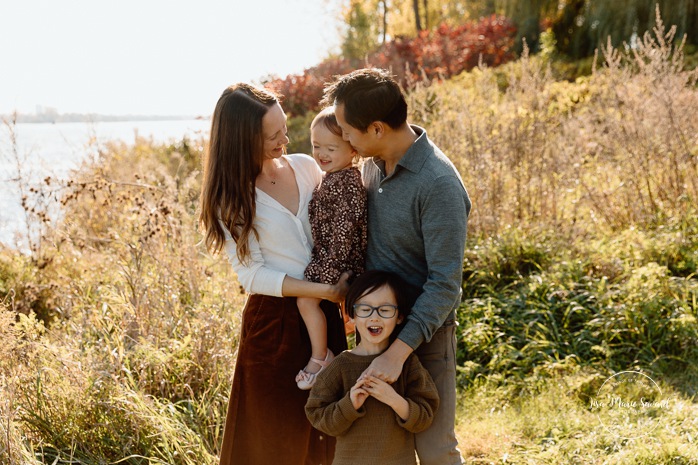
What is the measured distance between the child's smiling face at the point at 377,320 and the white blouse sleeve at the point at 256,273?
0.33 metres

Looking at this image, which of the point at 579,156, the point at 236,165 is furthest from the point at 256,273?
the point at 579,156

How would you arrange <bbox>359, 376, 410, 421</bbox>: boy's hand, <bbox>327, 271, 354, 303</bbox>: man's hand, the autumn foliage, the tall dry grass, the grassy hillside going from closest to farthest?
<bbox>359, 376, 410, 421</bbox>: boy's hand, <bbox>327, 271, 354, 303</bbox>: man's hand, the grassy hillside, the tall dry grass, the autumn foliage

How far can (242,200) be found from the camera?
2621 mm

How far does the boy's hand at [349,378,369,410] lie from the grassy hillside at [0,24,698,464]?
1270mm

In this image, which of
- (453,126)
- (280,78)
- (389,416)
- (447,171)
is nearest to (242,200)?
(447,171)

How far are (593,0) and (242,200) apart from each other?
11.6 m

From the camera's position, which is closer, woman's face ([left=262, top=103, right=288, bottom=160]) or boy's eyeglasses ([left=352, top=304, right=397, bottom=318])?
boy's eyeglasses ([left=352, top=304, right=397, bottom=318])

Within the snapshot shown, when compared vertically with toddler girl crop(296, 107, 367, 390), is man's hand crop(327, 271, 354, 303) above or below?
below

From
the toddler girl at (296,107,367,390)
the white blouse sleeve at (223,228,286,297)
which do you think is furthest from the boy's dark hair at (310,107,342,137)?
the white blouse sleeve at (223,228,286,297)

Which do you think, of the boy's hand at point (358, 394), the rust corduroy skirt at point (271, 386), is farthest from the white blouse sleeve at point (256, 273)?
the boy's hand at point (358, 394)

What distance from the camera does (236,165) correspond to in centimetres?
265

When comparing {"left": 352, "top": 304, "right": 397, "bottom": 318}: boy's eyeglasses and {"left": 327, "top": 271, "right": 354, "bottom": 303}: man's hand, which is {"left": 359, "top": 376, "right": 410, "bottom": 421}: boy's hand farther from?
{"left": 327, "top": 271, "right": 354, "bottom": 303}: man's hand

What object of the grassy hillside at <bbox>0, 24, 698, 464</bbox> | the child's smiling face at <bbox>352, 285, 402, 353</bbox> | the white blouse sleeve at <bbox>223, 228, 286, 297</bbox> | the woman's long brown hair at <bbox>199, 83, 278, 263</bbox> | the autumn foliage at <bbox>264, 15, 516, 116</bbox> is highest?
the autumn foliage at <bbox>264, 15, 516, 116</bbox>

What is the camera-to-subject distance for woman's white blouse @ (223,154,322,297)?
2.68 m
